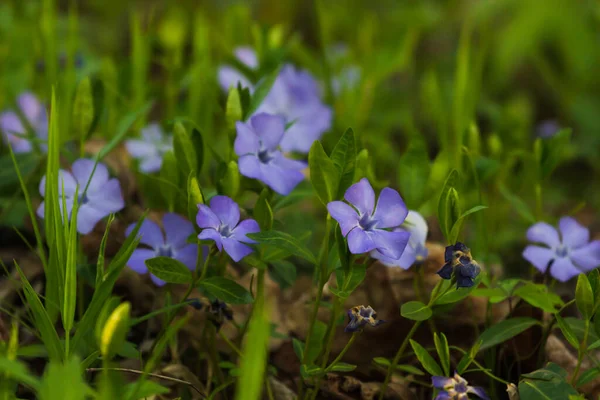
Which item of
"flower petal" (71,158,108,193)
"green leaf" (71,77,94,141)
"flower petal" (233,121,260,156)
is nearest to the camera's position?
"flower petal" (233,121,260,156)

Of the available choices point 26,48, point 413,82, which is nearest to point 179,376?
point 26,48

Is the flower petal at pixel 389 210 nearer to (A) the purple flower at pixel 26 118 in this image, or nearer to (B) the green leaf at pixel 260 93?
(B) the green leaf at pixel 260 93

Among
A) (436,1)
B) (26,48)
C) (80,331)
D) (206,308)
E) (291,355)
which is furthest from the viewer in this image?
(436,1)

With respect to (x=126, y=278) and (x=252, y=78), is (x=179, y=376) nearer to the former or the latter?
(x=126, y=278)

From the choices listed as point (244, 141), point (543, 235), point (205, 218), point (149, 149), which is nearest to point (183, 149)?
point (244, 141)

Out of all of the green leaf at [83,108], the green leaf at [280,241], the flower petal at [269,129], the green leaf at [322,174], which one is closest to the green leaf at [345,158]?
the green leaf at [322,174]

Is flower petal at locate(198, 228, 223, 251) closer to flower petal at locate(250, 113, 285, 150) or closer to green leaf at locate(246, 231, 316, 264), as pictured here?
green leaf at locate(246, 231, 316, 264)

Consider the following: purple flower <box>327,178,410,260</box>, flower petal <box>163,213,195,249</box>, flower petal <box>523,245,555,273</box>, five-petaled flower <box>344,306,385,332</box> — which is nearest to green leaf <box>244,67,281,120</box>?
flower petal <box>163,213,195,249</box>
